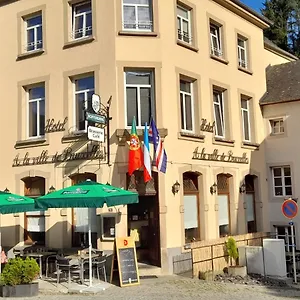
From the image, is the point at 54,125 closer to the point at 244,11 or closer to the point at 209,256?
the point at 209,256

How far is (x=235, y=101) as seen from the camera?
19.7m

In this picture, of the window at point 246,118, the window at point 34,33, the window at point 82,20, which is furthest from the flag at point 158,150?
the window at point 246,118

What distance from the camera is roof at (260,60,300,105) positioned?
2091cm

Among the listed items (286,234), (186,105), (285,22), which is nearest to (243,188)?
(286,234)

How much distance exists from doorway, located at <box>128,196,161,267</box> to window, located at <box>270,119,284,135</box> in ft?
27.2

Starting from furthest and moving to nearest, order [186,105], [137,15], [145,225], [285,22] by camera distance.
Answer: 1. [285,22]
2. [186,105]
3. [137,15]
4. [145,225]

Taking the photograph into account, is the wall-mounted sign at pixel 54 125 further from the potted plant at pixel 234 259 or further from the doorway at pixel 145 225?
the potted plant at pixel 234 259

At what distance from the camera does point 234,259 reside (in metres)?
17.1

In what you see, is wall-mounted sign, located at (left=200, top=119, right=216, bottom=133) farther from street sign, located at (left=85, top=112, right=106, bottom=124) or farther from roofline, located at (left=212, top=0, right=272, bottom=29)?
roofline, located at (left=212, top=0, right=272, bottom=29)

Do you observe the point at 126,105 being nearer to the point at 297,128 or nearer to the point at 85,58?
the point at 85,58

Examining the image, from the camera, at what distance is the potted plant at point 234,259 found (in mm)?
16141

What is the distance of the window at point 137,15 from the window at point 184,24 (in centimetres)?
142

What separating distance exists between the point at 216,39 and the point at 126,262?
10.1 metres

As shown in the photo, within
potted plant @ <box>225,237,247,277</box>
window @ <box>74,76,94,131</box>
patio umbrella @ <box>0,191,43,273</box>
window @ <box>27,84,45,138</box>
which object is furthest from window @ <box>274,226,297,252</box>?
patio umbrella @ <box>0,191,43,273</box>
